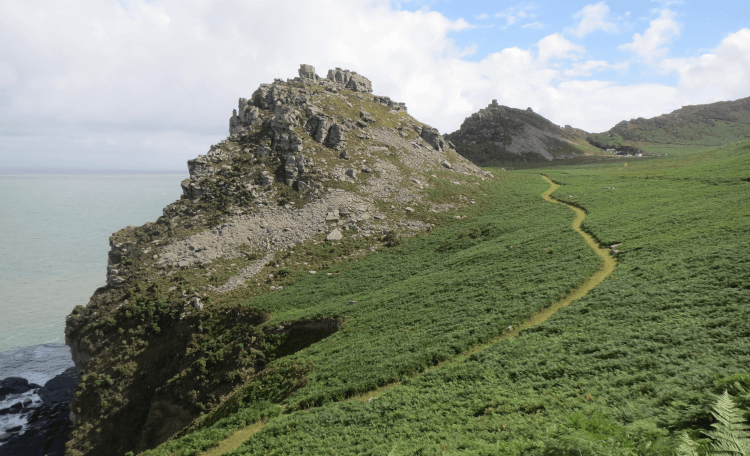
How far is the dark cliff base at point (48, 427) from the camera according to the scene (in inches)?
1451

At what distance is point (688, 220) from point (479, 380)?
35.2 metres

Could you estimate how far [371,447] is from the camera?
1446cm

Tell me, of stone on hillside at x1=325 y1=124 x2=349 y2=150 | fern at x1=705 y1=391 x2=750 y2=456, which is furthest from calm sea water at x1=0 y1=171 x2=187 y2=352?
fern at x1=705 y1=391 x2=750 y2=456

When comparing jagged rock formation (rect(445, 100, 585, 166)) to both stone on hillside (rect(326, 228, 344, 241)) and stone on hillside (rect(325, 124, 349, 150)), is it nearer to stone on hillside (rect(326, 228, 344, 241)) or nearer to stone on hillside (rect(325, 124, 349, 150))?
stone on hillside (rect(325, 124, 349, 150))

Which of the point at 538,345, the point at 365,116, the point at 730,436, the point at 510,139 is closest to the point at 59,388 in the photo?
the point at 538,345

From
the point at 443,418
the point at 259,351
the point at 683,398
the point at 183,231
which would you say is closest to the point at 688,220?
the point at 683,398

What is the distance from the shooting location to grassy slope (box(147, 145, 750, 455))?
1216 centimetres

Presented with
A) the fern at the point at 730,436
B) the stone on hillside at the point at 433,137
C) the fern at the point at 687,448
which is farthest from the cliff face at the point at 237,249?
the fern at the point at 730,436

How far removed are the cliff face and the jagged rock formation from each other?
72.4 metres

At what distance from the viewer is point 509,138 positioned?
493ft

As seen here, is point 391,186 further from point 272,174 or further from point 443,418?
point 443,418

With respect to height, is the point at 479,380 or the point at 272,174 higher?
the point at 272,174

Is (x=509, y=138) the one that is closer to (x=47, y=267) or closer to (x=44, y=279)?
(x=44, y=279)

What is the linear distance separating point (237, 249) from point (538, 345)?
41.0m
